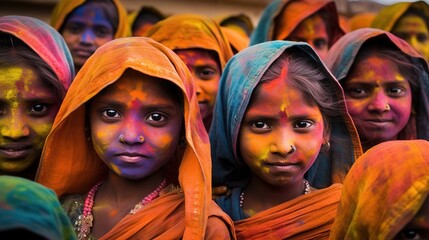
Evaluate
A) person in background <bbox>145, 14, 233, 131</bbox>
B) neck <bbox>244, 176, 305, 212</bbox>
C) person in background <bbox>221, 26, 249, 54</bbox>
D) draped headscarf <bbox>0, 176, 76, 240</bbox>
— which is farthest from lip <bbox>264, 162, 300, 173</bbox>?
person in background <bbox>221, 26, 249, 54</bbox>

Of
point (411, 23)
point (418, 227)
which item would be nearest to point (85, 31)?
point (411, 23)

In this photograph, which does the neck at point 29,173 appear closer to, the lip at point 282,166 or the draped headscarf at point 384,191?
→ the lip at point 282,166

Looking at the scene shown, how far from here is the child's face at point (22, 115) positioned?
3.49m

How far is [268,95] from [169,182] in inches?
A: 25.7

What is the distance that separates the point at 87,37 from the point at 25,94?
2.26m

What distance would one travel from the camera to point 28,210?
2.15 meters

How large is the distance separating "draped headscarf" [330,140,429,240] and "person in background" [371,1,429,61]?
141 inches

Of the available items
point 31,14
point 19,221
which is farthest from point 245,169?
point 31,14

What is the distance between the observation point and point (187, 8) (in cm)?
858

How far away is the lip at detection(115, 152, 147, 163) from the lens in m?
3.14

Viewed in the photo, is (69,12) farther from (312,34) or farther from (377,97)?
(377,97)

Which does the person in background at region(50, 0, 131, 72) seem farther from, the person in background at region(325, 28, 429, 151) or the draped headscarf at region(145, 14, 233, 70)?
the person in background at region(325, 28, 429, 151)

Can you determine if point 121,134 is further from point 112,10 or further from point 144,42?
point 112,10

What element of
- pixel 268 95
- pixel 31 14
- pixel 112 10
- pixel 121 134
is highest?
pixel 268 95
